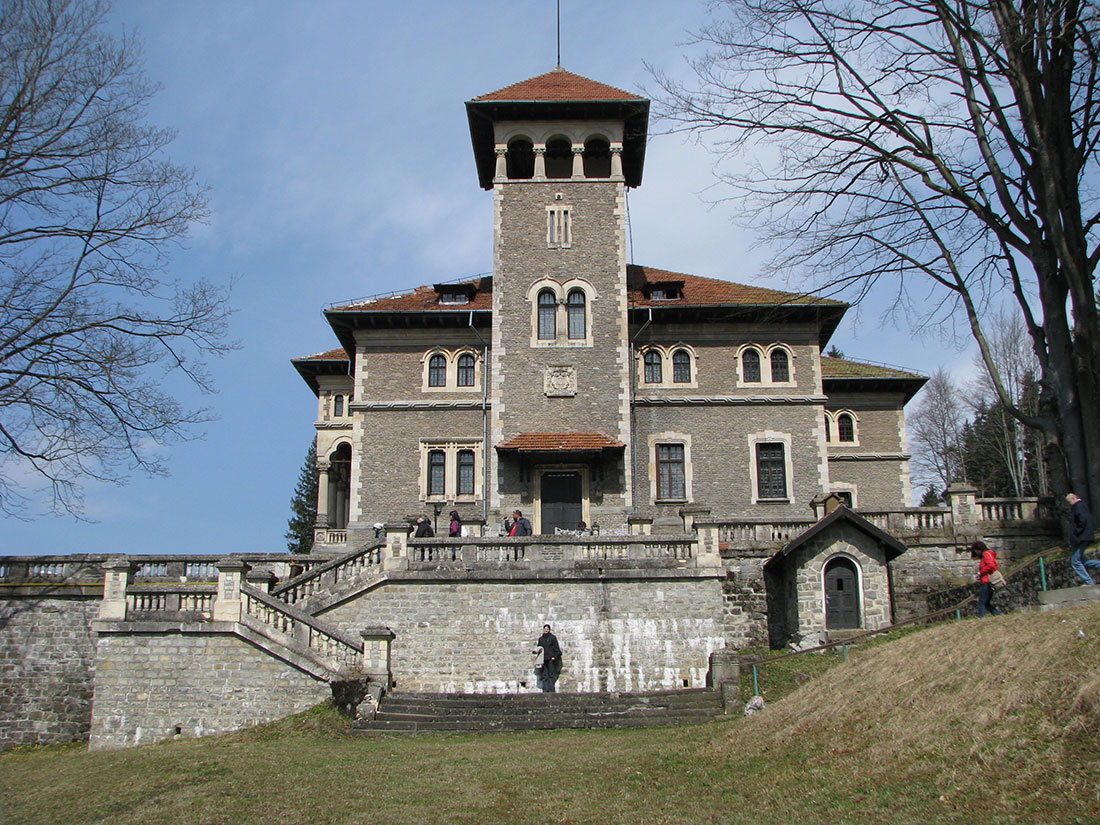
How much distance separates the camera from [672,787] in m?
11.2

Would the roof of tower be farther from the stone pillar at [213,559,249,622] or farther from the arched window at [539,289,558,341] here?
the stone pillar at [213,559,249,622]

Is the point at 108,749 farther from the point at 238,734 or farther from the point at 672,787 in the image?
the point at 672,787

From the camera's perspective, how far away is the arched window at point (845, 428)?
35.3m

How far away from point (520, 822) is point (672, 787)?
2045 millimetres

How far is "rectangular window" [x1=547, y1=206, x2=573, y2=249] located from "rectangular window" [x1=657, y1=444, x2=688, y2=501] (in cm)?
705

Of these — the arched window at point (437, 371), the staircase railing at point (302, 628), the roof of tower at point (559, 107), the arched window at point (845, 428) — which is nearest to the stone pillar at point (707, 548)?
the staircase railing at point (302, 628)

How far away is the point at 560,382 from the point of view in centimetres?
2847

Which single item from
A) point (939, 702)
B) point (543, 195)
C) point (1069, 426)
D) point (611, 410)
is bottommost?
point (939, 702)

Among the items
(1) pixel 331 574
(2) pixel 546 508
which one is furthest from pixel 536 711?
(2) pixel 546 508

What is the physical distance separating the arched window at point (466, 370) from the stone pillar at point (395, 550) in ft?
35.5

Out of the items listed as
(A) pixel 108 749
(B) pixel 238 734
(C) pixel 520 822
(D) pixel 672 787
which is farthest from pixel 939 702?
(A) pixel 108 749

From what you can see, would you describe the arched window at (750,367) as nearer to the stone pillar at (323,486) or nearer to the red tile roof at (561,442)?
the red tile roof at (561,442)

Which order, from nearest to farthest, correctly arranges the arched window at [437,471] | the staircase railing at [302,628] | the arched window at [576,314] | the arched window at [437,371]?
the staircase railing at [302,628]
the arched window at [576,314]
the arched window at [437,471]
the arched window at [437,371]

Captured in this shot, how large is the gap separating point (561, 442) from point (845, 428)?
44.3ft
